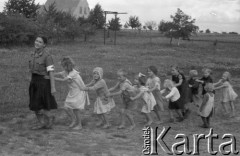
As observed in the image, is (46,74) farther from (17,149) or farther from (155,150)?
(155,150)

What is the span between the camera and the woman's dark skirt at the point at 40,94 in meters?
7.21

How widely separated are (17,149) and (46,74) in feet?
5.42

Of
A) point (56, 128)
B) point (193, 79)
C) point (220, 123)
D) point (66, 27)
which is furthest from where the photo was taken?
point (66, 27)

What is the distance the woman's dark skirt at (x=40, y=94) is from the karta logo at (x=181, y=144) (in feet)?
6.27

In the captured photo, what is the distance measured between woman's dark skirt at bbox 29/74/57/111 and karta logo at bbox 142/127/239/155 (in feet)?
6.27

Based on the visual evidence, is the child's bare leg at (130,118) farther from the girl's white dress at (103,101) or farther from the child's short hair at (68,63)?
the child's short hair at (68,63)

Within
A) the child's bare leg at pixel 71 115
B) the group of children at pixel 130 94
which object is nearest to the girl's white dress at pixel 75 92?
the group of children at pixel 130 94

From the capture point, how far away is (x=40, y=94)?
23.8 feet

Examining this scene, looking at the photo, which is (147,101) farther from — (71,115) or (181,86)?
(71,115)

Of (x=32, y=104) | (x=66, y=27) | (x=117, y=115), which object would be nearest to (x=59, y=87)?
(x=117, y=115)

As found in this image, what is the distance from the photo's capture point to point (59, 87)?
43.1 ft

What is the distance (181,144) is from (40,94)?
8.85 feet

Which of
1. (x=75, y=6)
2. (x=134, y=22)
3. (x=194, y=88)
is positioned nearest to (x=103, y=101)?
(x=194, y=88)

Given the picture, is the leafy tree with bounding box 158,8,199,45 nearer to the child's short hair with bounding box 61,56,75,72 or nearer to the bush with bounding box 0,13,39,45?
the bush with bounding box 0,13,39,45
